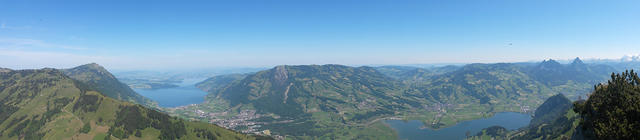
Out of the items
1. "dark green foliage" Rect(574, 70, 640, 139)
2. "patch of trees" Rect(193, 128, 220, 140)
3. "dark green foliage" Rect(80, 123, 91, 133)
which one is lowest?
Answer: "patch of trees" Rect(193, 128, 220, 140)

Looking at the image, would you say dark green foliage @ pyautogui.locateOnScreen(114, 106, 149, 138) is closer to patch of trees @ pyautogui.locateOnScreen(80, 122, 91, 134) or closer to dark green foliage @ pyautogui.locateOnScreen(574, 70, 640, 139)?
patch of trees @ pyautogui.locateOnScreen(80, 122, 91, 134)

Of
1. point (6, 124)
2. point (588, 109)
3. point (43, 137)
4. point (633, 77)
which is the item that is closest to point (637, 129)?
point (588, 109)

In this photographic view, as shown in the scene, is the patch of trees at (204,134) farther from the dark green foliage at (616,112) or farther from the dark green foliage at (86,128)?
the dark green foliage at (616,112)

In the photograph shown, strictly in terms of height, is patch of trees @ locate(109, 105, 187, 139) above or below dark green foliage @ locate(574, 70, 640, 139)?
below

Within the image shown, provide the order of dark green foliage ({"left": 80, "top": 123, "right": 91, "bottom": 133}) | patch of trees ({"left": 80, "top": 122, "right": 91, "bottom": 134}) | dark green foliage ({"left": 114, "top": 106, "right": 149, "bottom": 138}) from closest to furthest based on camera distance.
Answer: patch of trees ({"left": 80, "top": 122, "right": 91, "bottom": 134}) < dark green foliage ({"left": 80, "top": 123, "right": 91, "bottom": 133}) < dark green foliage ({"left": 114, "top": 106, "right": 149, "bottom": 138})

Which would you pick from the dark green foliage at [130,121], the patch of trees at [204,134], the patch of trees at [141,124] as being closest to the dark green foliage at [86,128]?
the patch of trees at [141,124]

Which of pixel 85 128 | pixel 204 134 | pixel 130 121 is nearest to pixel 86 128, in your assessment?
pixel 85 128

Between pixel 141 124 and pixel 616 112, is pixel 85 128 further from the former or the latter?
pixel 616 112

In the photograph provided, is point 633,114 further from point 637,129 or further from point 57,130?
point 57,130

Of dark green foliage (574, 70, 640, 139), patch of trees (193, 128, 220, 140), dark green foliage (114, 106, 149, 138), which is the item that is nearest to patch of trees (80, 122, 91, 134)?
dark green foliage (114, 106, 149, 138)

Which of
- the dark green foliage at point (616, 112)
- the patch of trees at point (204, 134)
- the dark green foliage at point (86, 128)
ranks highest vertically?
the dark green foliage at point (616, 112)
